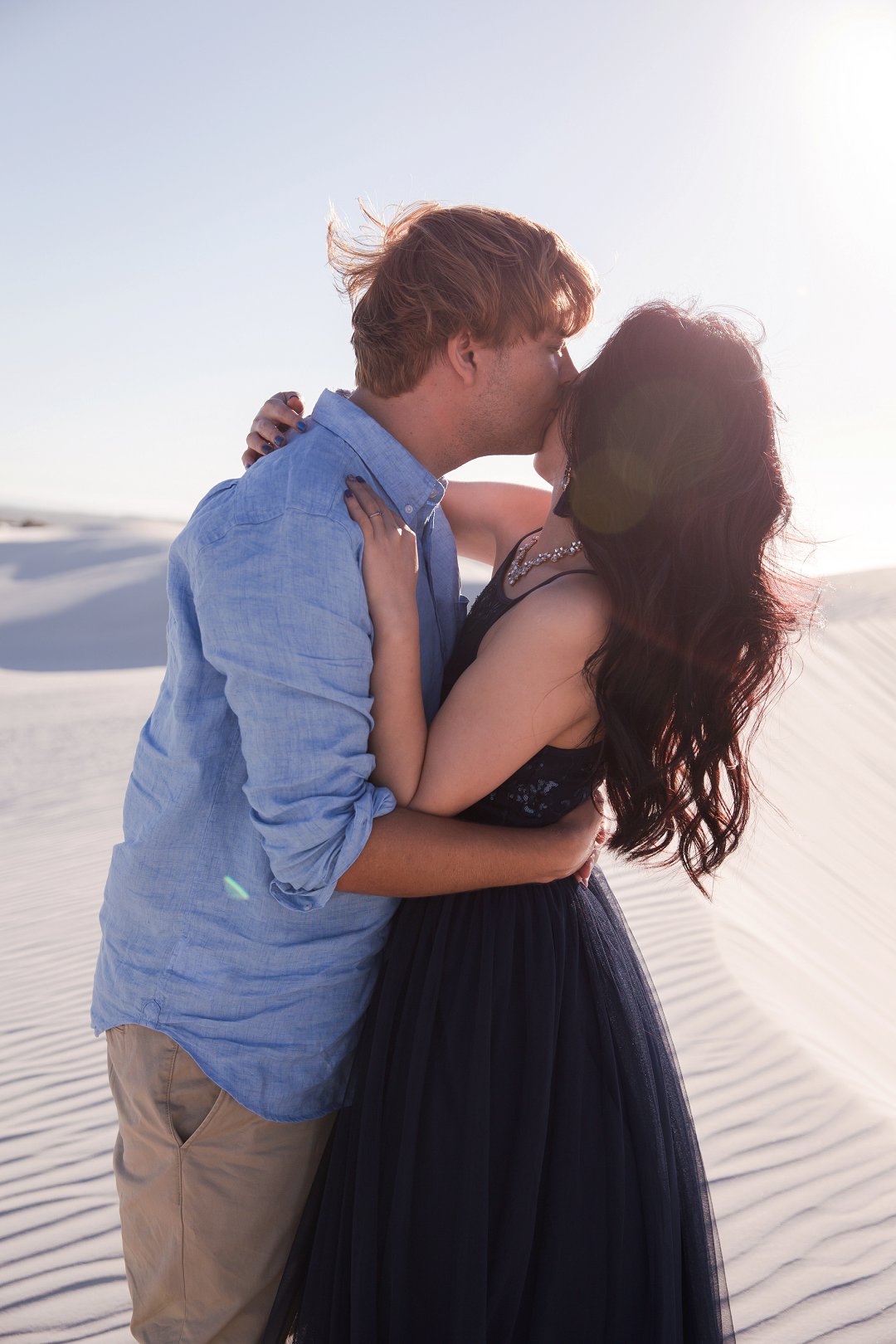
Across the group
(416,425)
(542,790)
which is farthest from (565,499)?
(542,790)

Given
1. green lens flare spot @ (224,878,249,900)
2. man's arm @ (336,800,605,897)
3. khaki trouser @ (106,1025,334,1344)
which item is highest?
man's arm @ (336,800,605,897)

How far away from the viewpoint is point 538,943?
5.70ft

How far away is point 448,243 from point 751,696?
40.4 inches

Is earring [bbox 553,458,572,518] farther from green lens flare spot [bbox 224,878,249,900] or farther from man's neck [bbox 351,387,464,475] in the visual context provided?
green lens flare spot [bbox 224,878,249,900]

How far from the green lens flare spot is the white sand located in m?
1.78

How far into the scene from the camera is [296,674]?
1446 mm

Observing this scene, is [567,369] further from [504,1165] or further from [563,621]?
[504,1165]

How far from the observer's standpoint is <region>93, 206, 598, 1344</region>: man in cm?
147

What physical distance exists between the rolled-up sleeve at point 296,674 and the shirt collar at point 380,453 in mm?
270

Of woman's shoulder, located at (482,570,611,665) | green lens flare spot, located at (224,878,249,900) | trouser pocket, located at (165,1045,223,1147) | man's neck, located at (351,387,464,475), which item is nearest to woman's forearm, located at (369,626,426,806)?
woman's shoulder, located at (482,570,611,665)

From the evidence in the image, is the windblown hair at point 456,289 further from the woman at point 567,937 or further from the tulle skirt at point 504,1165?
the tulle skirt at point 504,1165

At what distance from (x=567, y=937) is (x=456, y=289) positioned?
3.95 feet

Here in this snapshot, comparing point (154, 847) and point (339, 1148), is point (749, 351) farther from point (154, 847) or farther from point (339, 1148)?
point (339, 1148)

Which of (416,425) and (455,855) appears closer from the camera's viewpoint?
(455,855)
